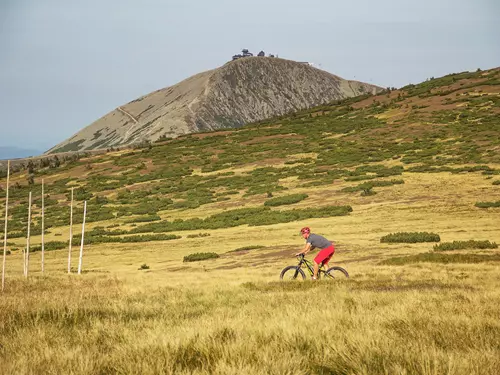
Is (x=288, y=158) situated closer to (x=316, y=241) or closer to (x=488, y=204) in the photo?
(x=488, y=204)

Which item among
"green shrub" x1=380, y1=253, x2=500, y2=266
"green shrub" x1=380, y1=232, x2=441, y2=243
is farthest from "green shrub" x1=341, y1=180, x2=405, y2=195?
"green shrub" x1=380, y1=253, x2=500, y2=266

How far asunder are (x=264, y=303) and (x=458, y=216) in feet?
75.1

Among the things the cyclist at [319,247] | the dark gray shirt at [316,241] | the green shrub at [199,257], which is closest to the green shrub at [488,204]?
the green shrub at [199,257]

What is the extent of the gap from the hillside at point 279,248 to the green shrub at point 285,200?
0.13 m

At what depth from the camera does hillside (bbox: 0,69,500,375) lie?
5.47 metres

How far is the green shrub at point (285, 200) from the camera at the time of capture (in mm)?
42625

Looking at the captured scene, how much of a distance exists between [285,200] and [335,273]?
1077 inches

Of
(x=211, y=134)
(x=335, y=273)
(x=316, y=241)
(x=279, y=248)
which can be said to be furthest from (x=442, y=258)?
(x=211, y=134)

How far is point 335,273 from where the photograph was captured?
15656mm

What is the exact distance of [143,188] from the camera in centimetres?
5981

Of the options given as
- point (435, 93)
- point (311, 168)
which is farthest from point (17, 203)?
point (435, 93)

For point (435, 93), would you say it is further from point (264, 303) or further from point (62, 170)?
point (264, 303)

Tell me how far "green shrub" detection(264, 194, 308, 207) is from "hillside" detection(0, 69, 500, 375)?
0.13 meters

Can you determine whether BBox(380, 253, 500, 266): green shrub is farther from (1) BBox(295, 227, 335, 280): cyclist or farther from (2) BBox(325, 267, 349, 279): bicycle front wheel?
(1) BBox(295, 227, 335, 280): cyclist
